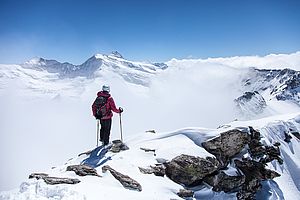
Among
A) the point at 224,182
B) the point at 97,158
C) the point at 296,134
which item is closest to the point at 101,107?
the point at 97,158

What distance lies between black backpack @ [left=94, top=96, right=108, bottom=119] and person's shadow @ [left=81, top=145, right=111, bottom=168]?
73.5 inches

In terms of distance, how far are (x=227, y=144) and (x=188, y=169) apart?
3270 mm

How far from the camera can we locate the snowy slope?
11359mm

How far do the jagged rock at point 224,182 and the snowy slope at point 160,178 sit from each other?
11.5 inches

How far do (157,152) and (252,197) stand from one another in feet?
17.4

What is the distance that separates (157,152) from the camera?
17609 millimetres

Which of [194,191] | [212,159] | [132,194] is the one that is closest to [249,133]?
[212,159]

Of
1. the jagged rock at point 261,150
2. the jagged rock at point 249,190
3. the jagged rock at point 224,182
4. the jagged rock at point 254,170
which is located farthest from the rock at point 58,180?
the jagged rock at point 261,150

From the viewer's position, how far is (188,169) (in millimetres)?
16375

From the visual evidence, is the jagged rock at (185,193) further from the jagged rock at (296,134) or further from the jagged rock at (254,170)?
the jagged rock at (296,134)

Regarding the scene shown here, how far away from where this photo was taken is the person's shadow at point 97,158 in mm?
16241

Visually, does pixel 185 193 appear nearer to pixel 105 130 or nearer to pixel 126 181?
pixel 126 181

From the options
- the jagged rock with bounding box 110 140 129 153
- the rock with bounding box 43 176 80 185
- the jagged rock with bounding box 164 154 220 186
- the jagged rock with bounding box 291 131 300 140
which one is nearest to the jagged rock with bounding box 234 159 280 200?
the jagged rock with bounding box 164 154 220 186

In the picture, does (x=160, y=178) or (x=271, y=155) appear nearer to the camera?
(x=160, y=178)
